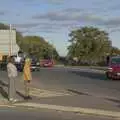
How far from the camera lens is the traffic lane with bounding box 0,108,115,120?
14.8 metres

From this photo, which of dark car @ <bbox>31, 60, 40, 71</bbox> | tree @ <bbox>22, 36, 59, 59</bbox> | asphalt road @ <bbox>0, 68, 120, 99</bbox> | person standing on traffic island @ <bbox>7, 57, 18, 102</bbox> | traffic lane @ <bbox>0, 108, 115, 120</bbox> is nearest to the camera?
traffic lane @ <bbox>0, 108, 115, 120</bbox>

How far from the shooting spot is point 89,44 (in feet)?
352

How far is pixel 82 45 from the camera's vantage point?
4294 inches

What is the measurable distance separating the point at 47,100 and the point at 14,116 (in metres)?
4.57

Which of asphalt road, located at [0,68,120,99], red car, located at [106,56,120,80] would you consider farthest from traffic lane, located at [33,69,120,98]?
red car, located at [106,56,120,80]

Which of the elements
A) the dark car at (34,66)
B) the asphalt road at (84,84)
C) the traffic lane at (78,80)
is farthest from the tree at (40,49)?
the asphalt road at (84,84)

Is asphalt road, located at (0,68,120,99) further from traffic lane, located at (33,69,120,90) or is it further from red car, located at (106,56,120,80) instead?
red car, located at (106,56,120,80)

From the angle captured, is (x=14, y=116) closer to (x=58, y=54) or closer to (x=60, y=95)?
(x=60, y=95)

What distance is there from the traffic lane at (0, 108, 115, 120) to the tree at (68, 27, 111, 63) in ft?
296

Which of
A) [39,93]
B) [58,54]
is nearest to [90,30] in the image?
[58,54]

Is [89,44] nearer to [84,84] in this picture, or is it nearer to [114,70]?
[114,70]

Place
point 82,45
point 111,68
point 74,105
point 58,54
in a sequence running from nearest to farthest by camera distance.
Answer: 1. point 74,105
2. point 111,68
3. point 82,45
4. point 58,54

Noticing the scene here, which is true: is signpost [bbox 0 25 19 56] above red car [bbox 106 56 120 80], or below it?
above

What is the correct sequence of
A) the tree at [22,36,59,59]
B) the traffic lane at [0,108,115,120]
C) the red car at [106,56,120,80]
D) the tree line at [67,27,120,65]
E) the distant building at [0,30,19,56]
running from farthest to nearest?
the tree at [22,36,59,59]
the tree line at [67,27,120,65]
the red car at [106,56,120,80]
the distant building at [0,30,19,56]
the traffic lane at [0,108,115,120]
